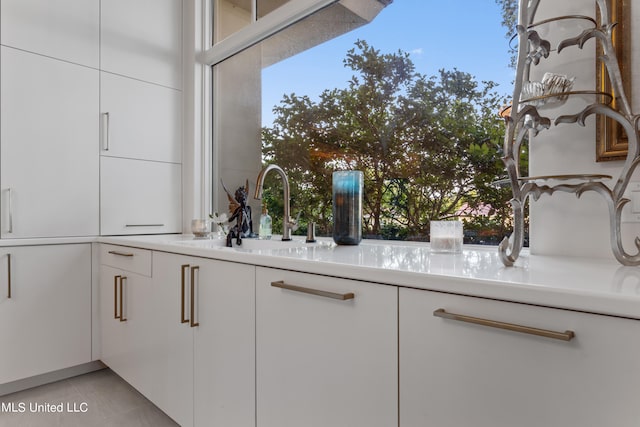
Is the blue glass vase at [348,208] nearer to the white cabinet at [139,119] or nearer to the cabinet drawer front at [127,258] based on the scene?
the cabinet drawer front at [127,258]

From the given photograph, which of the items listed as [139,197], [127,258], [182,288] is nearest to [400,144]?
[182,288]

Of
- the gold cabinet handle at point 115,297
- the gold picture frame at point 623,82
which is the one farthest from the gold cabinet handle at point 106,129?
the gold picture frame at point 623,82

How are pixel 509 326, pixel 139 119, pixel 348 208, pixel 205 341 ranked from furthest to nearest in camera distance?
pixel 139 119 < pixel 348 208 < pixel 205 341 < pixel 509 326

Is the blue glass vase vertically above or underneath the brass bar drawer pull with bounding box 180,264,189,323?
above

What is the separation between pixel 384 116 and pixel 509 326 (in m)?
1.30

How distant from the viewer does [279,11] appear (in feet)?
7.11

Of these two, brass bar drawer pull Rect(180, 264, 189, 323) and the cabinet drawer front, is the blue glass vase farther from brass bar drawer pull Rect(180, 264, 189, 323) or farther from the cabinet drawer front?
the cabinet drawer front

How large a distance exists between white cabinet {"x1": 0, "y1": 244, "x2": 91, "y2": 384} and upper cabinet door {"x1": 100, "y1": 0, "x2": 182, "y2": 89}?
1.12m

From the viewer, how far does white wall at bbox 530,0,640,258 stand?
3.59 feet

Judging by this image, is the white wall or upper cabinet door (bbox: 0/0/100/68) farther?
upper cabinet door (bbox: 0/0/100/68)

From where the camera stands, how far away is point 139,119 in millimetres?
2480

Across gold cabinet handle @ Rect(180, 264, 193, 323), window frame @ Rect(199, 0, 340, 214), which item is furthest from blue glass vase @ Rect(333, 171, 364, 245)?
window frame @ Rect(199, 0, 340, 214)

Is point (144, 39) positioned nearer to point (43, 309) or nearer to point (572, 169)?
point (43, 309)

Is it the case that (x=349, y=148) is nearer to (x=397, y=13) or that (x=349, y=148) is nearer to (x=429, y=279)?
(x=397, y=13)
